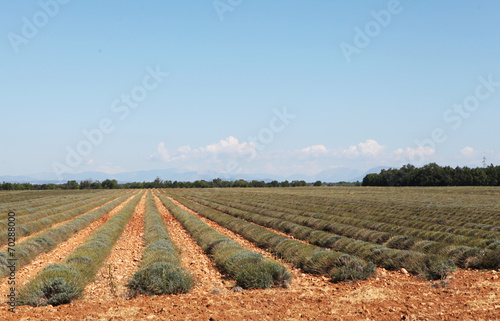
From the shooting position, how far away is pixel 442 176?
105 m

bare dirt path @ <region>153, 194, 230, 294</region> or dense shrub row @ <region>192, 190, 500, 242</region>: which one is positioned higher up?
dense shrub row @ <region>192, 190, 500, 242</region>

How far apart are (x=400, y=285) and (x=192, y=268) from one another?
20.2ft

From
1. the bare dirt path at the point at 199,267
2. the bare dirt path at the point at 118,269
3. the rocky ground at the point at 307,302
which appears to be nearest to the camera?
Answer: the rocky ground at the point at 307,302

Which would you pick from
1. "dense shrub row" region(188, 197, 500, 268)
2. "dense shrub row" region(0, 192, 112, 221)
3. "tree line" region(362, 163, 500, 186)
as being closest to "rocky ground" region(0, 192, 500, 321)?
"dense shrub row" region(188, 197, 500, 268)

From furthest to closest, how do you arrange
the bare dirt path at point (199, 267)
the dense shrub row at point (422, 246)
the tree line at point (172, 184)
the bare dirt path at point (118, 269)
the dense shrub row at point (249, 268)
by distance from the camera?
1. the tree line at point (172, 184)
2. the dense shrub row at point (422, 246)
3. the bare dirt path at point (199, 267)
4. the dense shrub row at point (249, 268)
5. the bare dirt path at point (118, 269)

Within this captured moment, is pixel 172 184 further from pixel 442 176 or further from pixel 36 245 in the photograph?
pixel 36 245

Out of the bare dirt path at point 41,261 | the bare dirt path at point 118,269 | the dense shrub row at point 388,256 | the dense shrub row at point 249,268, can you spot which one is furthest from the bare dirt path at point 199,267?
the dense shrub row at point 388,256

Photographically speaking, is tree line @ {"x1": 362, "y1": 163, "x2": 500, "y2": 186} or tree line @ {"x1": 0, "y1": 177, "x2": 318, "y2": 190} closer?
tree line @ {"x1": 362, "y1": 163, "x2": 500, "y2": 186}

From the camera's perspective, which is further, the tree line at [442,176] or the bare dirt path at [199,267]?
the tree line at [442,176]

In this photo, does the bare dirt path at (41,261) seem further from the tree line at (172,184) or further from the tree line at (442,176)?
the tree line at (172,184)

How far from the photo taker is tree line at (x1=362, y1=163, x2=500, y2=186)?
9963 centimetres

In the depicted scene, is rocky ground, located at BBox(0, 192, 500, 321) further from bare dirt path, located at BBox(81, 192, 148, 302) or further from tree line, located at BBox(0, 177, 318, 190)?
tree line, located at BBox(0, 177, 318, 190)

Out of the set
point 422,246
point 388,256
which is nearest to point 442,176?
point 422,246

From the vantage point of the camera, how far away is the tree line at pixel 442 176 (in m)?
99.6
